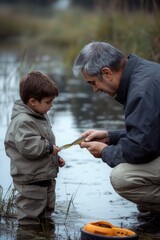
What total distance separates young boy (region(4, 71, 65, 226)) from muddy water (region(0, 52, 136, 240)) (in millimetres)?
211

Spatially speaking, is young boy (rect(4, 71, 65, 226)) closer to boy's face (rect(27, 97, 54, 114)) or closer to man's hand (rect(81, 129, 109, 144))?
boy's face (rect(27, 97, 54, 114))

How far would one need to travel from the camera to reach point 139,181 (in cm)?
530

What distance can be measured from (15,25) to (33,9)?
11.5 metres

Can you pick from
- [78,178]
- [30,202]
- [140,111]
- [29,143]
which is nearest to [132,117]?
[140,111]

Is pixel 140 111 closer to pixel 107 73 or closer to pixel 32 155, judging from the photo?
pixel 107 73

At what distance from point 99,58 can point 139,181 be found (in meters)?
0.93

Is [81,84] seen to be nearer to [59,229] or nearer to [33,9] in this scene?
[59,229]

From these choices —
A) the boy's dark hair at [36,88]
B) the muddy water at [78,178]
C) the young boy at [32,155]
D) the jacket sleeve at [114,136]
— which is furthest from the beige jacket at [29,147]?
the jacket sleeve at [114,136]

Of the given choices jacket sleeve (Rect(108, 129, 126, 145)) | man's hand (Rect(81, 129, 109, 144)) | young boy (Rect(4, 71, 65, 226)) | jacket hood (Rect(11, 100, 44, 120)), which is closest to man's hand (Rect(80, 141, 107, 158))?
man's hand (Rect(81, 129, 109, 144))

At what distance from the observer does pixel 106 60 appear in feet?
17.3

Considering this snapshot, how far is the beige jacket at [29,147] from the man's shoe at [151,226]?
30.7 inches

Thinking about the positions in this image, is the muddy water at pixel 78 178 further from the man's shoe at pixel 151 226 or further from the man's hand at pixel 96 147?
the man's hand at pixel 96 147

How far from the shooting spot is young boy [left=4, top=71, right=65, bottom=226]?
5543mm

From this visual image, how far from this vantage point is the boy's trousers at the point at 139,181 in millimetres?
5281
